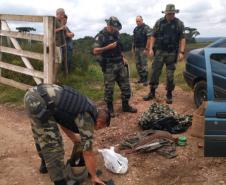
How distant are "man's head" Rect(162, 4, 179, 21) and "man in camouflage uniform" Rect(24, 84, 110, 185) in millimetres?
4019

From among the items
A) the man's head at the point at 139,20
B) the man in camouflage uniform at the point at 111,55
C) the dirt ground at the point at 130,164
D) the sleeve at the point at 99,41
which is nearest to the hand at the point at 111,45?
the man in camouflage uniform at the point at 111,55

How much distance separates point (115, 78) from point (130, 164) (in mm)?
2401

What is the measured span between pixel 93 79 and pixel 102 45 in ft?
11.2

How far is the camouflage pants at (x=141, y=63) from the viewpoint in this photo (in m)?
10.9

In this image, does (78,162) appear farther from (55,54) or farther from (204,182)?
(55,54)

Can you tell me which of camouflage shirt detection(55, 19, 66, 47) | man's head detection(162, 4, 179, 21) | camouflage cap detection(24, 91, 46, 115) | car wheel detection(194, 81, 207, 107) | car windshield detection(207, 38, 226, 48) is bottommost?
car wheel detection(194, 81, 207, 107)

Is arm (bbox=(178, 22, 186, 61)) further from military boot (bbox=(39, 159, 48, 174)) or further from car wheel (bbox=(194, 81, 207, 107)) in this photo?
military boot (bbox=(39, 159, 48, 174))


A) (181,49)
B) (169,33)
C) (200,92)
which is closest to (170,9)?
(169,33)

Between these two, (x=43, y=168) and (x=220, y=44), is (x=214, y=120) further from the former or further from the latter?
(x=220, y=44)

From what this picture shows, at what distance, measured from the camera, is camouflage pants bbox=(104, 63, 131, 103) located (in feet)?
25.8

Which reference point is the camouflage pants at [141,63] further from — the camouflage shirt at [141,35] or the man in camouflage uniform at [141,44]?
the camouflage shirt at [141,35]

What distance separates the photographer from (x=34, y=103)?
472cm

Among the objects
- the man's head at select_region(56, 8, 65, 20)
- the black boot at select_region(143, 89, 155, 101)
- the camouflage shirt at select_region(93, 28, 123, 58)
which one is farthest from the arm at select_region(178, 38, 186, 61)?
the man's head at select_region(56, 8, 65, 20)

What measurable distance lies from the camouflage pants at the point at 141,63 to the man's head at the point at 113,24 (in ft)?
10.7
